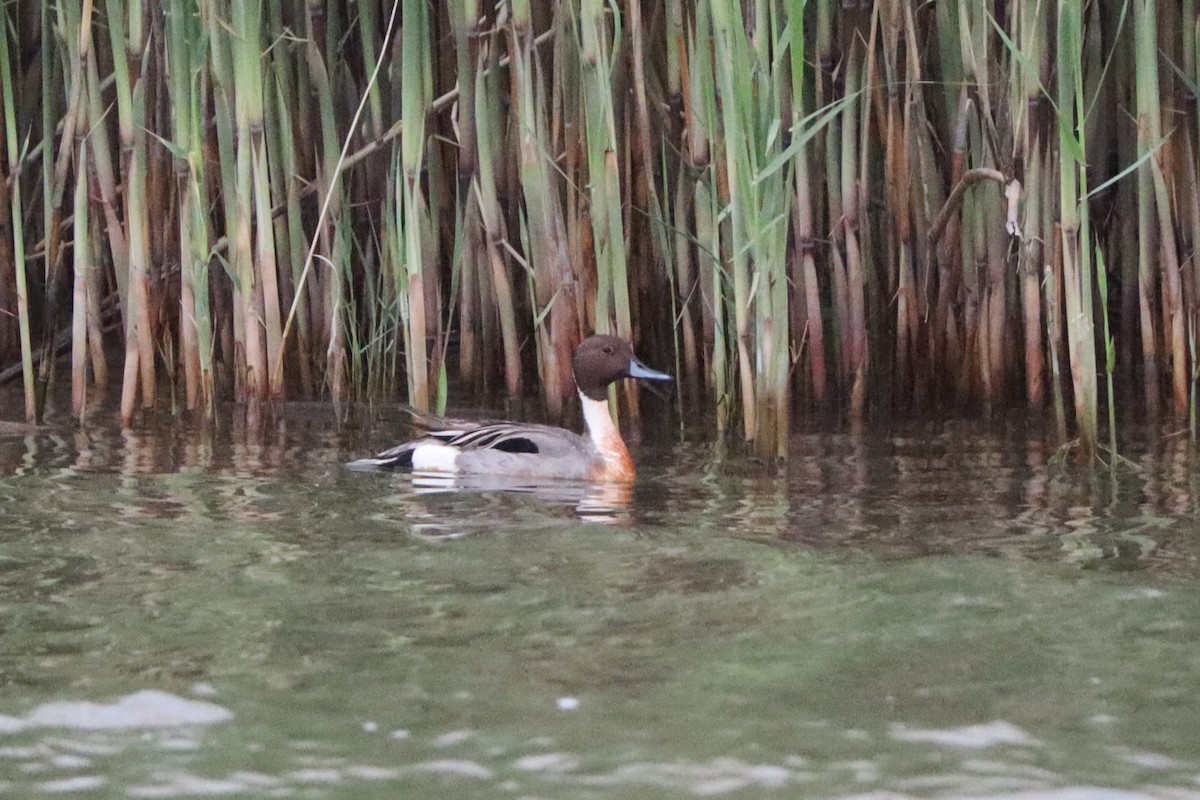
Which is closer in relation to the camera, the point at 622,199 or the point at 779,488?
the point at 779,488

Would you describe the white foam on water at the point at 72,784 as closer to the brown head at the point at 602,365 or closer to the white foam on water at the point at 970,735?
the white foam on water at the point at 970,735

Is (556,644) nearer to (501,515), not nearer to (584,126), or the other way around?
(501,515)

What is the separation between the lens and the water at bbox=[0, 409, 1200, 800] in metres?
2.69

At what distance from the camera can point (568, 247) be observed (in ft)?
19.7

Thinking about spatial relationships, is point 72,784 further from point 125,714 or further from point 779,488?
point 779,488

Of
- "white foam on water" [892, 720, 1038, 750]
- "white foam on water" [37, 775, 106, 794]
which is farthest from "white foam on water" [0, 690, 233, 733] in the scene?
"white foam on water" [892, 720, 1038, 750]

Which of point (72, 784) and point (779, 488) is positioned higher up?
point (779, 488)

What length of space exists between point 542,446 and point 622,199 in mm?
1089

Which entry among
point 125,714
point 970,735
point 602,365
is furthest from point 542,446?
point 970,735

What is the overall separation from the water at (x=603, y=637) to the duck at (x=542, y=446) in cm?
31

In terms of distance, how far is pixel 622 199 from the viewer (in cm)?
639

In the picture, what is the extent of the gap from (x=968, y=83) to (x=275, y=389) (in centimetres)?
249

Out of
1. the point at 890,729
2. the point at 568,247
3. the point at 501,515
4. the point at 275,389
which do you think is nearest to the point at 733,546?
the point at 501,515

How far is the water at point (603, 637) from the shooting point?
2.69m
